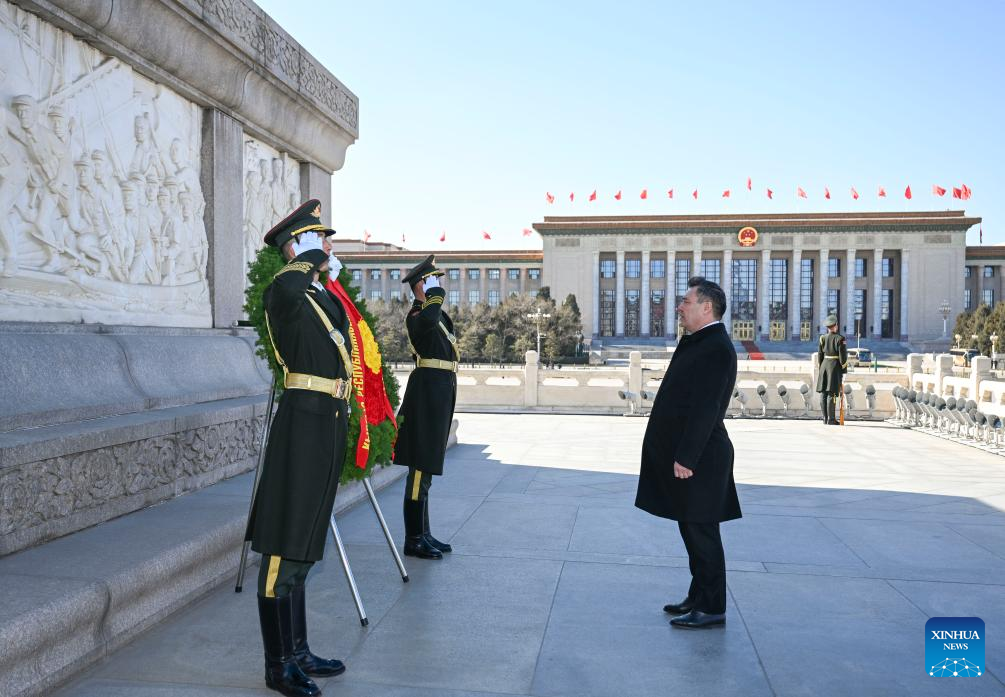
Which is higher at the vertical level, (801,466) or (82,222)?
(82,222)

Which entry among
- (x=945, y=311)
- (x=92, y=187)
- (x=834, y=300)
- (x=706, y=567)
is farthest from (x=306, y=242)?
(x=834, y=300)

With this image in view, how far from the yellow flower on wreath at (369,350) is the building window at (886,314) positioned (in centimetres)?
7381

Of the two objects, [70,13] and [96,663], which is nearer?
[96,663]

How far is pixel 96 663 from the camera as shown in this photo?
3275 mm

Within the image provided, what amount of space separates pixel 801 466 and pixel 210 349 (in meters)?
6.48

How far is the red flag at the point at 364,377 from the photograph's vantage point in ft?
12.2

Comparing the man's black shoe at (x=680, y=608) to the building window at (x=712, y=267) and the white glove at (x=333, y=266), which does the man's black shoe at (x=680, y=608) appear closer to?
the white glove at (x=333, y=266)

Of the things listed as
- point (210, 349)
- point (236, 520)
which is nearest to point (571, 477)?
point (210, 349)

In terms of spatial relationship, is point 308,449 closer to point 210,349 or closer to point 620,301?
point 210,349

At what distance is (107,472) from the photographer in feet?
14.0

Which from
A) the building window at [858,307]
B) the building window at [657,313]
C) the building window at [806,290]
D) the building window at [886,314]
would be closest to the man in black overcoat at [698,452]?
the building window at [657,313]

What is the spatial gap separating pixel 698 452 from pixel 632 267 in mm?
68732

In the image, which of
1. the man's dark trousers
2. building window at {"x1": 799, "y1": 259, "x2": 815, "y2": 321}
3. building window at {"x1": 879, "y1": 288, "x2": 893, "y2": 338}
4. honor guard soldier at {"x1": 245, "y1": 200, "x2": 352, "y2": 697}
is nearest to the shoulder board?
honor guard soldier at {"x1": 245, "y1": 200, "x2": 352, "y2": 697}

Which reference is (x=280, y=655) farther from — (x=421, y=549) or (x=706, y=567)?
(x=706, y=567)
